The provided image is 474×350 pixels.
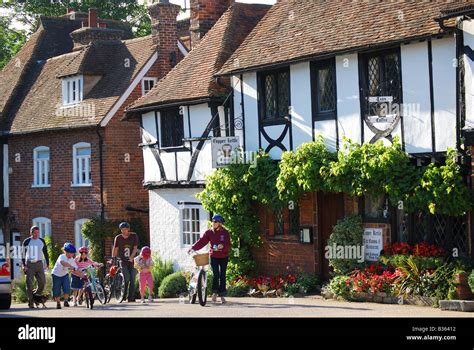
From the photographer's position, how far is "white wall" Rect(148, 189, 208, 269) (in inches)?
1179

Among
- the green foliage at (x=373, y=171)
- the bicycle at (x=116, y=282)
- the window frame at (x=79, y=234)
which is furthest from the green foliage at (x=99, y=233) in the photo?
the green foliage at (x=373, y=171)

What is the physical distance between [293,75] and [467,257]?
6767 millimetres

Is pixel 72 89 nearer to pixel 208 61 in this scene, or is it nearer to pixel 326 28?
pixel 208 61

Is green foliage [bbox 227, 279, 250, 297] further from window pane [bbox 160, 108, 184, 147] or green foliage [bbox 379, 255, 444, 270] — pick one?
window pane [bbox 160, 108, 184, 147]

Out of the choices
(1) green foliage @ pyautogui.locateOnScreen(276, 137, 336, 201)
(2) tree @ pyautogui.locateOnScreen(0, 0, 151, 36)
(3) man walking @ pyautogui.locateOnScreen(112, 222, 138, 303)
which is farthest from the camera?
(2) tree @ pyautogui.locateOnScreen(0, 0, 151, 36)

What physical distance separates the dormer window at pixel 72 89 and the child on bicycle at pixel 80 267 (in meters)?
15.0

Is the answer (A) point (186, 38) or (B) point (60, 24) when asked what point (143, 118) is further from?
(B) point (60, 24)

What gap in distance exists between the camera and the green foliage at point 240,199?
25703 mm

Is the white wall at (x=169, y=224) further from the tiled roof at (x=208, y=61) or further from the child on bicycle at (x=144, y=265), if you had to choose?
the child on bicycle at (x=144, y=265)

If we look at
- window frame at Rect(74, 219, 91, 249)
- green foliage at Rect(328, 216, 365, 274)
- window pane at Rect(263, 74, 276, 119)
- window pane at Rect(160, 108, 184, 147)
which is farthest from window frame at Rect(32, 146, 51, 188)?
green foliage at Rect(328, 216, 365, 274)

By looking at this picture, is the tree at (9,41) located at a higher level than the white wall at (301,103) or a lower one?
higher

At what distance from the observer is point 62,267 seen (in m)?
22.9

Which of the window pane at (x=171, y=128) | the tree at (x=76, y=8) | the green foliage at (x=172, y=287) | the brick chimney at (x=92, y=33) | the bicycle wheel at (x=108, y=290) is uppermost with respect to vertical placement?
the tree at (x=76, y=8)

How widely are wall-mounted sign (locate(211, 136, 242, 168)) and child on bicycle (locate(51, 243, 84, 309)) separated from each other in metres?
5.23
